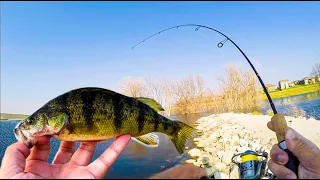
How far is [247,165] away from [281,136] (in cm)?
40

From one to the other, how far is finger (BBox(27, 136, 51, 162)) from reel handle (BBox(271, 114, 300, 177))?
178 cm

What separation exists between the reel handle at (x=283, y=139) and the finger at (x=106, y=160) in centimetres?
121

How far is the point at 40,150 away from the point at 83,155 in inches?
12.5

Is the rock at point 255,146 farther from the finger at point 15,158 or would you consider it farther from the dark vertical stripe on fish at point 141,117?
the finger at point 15,158

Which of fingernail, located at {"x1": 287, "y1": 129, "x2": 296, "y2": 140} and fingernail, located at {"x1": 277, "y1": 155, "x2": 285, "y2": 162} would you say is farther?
fingernail, located at {"x1": 287, "y1": 129, "x2": 296, "y2": 140}

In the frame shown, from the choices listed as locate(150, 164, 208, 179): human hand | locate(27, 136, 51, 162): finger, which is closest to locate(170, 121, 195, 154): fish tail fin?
locate(27, 136, 51, 162): finger

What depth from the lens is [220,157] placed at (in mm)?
13906

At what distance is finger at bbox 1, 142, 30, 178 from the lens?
6.11 feet

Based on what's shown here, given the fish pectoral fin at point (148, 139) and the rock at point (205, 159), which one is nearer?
the fish pectoral fin at point (148, 139)

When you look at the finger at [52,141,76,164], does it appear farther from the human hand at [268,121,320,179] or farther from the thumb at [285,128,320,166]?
the thumb at [285,128,320,166]

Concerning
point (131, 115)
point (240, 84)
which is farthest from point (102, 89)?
point (240, 84)

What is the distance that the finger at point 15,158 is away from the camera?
1863 millimetres

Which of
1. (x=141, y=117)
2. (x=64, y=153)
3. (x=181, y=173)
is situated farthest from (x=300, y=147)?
(x=64, y=153)

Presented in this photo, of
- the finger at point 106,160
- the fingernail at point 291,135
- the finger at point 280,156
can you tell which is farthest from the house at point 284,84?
the finger at point 106,160
